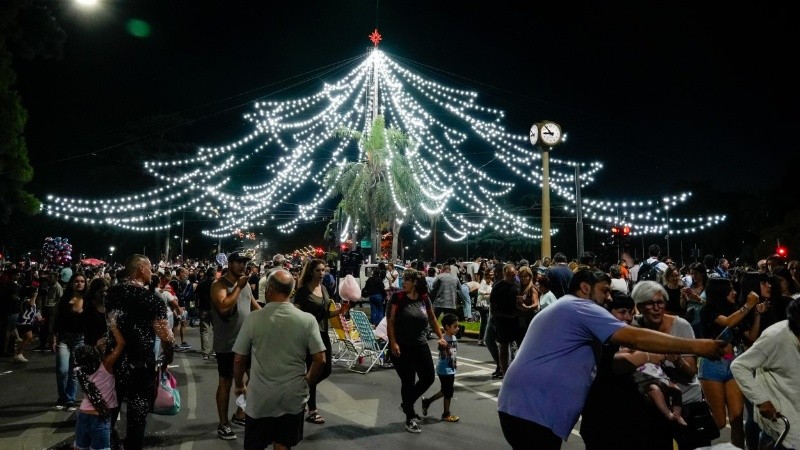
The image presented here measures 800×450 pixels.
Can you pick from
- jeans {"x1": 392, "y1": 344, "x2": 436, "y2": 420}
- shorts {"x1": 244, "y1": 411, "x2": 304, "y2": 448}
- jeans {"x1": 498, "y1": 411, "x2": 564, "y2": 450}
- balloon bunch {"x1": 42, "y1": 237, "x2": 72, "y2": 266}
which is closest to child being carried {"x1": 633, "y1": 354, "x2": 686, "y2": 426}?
jeans {"x1": 498, "y1": 411, "x2": 564, "y2": 450}

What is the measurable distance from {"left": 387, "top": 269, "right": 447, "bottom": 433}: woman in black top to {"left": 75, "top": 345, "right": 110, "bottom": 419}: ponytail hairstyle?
125 inches

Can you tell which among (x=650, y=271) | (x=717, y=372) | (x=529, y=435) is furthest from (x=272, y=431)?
(x=650, y=271)

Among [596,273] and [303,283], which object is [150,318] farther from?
[596,273]

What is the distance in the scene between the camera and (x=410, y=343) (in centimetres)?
702

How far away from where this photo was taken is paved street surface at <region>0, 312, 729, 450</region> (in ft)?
20.4

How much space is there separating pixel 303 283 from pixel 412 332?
1452 millimetres

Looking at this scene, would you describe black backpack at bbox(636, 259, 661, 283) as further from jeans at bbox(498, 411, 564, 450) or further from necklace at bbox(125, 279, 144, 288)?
necklace at bbox(125, 279, 144, 288)

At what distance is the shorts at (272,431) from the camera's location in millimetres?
4336

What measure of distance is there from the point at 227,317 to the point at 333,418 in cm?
183

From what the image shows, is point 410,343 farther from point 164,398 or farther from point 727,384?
point 727,384

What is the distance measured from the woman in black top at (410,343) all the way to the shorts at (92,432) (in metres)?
3.14

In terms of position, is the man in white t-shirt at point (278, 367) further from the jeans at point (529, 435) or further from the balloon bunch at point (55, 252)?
the balloon bunch at point (55, 252)

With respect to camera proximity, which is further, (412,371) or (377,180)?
(377,180)

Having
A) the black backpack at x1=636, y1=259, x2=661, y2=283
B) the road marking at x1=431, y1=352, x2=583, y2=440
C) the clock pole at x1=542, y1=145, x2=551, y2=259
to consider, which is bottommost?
the road marking at x1=431, y1=352, x2=583, y2=440
